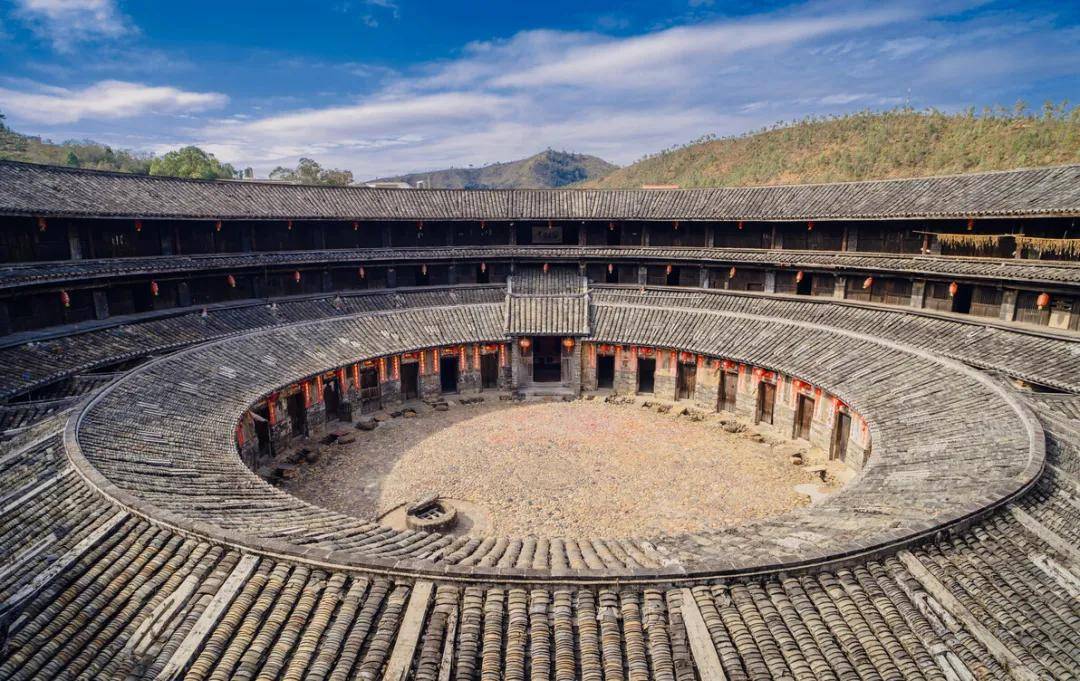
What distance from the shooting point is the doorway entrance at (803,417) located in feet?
93.2

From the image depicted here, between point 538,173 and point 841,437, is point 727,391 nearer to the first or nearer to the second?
point 841,437

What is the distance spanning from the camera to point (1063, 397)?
67.5ft

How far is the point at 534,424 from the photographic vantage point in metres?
31.3

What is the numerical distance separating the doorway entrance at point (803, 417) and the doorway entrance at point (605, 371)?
10853mm

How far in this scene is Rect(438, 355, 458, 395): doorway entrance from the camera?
1391 inches

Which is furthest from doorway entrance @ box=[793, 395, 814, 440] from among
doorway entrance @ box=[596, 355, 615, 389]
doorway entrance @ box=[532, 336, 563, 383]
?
doorway entrance @ box=[532, 336, 563, 383]

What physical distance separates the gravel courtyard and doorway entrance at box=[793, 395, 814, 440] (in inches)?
66.7

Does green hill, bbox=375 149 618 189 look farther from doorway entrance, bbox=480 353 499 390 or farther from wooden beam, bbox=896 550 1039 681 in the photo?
wooden beam, bbox=896 550 1039 681

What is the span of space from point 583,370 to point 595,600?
26.6 meters

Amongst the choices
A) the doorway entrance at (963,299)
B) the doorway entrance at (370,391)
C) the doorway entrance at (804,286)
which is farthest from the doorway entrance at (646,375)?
the doorway entrance at (963,299)

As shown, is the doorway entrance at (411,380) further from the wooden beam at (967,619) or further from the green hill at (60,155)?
the green hill at (60,155)

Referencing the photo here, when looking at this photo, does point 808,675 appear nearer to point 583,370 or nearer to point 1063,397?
point 1063,397

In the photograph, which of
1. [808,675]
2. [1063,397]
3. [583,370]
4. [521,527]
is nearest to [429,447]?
[521,527]

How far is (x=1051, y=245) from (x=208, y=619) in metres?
32.6
